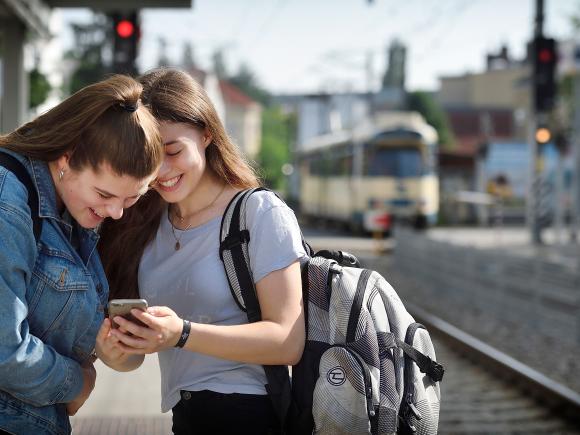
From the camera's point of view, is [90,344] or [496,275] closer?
[90,344]

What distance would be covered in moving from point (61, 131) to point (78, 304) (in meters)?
0.40

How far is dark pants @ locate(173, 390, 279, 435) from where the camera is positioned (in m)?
2.73

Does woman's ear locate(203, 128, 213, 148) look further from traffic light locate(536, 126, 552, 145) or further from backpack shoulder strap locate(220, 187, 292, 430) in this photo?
traffic light locate(536, 126, 552, 145)

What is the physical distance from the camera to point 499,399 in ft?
27.3

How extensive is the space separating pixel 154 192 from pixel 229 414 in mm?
700

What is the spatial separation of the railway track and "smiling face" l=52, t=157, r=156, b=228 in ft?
16.2

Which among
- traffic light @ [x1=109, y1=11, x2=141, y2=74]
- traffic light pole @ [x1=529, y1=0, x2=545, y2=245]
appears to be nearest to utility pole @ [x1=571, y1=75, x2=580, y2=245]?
traffic light pole @ [x1=529, y1=0, x2=545, y2=245]

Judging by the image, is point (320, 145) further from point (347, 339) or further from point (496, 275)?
point (347, 339)

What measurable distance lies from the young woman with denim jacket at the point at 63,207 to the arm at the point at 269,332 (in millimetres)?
214

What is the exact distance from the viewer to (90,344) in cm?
255

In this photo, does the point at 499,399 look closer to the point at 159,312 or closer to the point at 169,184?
the point at 169,184

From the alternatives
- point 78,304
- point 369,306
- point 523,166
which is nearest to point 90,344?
point 78,304

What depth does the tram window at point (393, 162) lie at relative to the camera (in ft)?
101

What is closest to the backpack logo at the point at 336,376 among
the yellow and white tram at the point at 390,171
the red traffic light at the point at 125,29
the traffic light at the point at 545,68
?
the red traffic light at the point at 125,29
